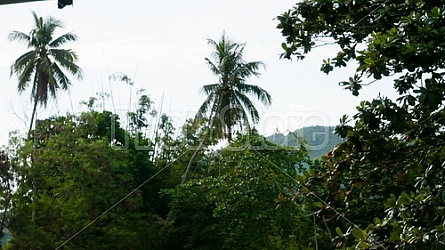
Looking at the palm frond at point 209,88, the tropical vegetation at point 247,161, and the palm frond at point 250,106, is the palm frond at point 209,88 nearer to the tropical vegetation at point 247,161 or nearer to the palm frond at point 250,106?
the tropical vegetation at point 247,161

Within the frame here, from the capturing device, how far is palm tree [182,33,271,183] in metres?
12.2

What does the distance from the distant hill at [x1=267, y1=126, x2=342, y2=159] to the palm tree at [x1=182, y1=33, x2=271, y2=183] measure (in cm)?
82

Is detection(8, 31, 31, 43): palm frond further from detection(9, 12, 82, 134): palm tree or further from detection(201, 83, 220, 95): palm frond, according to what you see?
detection(201, 83, 220, 95): palm frond

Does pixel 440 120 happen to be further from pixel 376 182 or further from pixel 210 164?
pixel 210 164

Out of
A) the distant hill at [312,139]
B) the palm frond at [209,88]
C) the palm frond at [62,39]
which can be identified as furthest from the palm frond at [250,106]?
the palm frond at [62,39]

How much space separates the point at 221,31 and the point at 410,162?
37.8ft

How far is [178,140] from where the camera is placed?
12.2 meters

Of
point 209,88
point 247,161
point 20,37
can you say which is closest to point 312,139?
point 209,88

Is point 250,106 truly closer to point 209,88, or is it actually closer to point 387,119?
point 209,88

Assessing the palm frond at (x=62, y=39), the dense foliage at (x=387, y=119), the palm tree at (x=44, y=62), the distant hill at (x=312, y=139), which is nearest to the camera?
the dense foliage at (x=387, y=119)

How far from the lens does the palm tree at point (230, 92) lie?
481 inches

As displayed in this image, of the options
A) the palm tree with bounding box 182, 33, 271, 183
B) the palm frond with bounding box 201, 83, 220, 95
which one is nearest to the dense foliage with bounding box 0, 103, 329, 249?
the palm tree with bounding box 182, 33, 271, 183

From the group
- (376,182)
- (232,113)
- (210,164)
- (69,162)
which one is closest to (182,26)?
(232,113)

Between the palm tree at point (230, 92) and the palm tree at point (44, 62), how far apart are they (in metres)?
2.64
